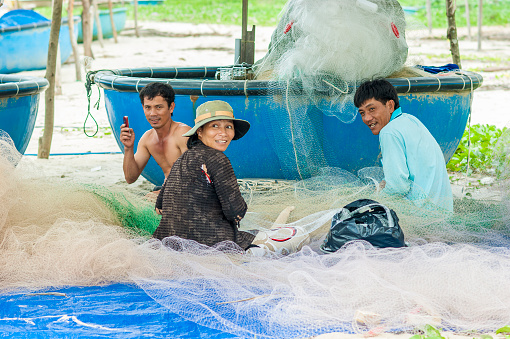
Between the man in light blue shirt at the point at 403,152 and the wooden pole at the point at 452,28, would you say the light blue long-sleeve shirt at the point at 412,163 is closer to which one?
the man in light blue shirt at the point at 403,152

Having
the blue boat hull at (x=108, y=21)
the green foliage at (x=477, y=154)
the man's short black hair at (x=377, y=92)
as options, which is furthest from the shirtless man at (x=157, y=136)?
the blue boat hull at (x=108, y=21)

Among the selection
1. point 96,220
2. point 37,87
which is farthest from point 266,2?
point 96,220

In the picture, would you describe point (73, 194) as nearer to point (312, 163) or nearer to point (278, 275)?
point (278, 275)

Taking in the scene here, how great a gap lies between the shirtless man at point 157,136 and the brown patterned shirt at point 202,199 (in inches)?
34.3

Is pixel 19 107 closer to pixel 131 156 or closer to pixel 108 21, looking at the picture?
pixel 131 156

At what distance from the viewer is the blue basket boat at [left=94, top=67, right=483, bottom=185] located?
15.0 feet

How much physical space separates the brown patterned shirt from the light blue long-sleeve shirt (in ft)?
3.26

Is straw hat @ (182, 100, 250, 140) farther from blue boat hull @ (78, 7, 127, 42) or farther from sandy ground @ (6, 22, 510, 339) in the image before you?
blue boat hull @ (78, 7, 127, 42)

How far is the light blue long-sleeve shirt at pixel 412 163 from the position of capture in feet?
11.5

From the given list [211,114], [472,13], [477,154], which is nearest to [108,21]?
[472,13]

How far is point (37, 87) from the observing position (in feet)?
16.8

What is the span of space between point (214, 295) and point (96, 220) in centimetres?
113

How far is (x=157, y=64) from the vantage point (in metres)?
13.8

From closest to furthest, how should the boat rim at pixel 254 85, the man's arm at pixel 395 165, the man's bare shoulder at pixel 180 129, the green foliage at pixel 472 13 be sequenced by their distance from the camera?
the man's arm at pixel 395 165
the man's bare shoulder at pixel 180 129
the boat rim at pixel 254 85
the green foliage at pixel 472 13
